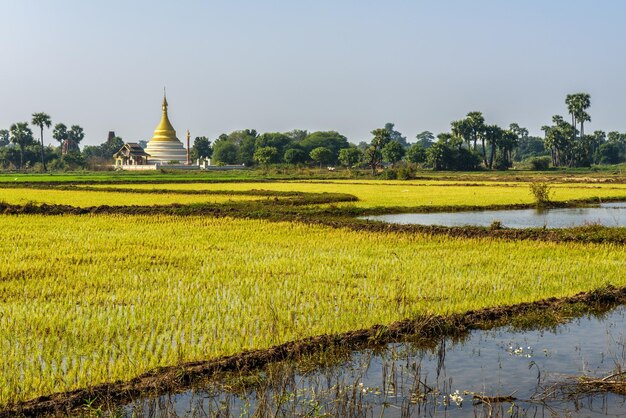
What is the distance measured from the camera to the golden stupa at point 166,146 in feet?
283

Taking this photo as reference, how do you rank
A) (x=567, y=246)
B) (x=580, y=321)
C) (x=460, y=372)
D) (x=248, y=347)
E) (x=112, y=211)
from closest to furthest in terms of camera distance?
(x=460, y=372) < (x=248, y=347) < (x=580, y=321) < (x=567, y=246) < (x=112, y=211)

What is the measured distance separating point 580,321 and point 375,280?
3.01m

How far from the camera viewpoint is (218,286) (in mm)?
10242

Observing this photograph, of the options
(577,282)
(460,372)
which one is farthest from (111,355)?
(577,282)

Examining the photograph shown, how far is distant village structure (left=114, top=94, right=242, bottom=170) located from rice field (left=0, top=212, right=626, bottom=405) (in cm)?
6594

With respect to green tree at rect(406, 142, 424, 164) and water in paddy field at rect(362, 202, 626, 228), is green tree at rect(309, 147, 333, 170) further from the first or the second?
water in paddy field at rect(362, 202, 626, 228)

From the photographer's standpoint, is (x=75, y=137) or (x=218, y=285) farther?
(x=75, y=137)

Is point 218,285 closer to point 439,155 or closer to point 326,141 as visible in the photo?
point 439,155

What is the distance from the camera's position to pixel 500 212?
23969 millimetres

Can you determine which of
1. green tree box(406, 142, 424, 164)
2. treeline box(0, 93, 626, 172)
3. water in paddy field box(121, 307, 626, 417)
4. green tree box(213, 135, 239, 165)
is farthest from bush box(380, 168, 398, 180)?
green tree box(213, 135, 239, 165)

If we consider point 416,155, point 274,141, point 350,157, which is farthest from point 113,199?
point 274,141

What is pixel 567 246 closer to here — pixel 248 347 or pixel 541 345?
pixel 541 345

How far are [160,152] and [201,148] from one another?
902 inches

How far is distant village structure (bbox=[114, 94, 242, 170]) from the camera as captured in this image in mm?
82944
